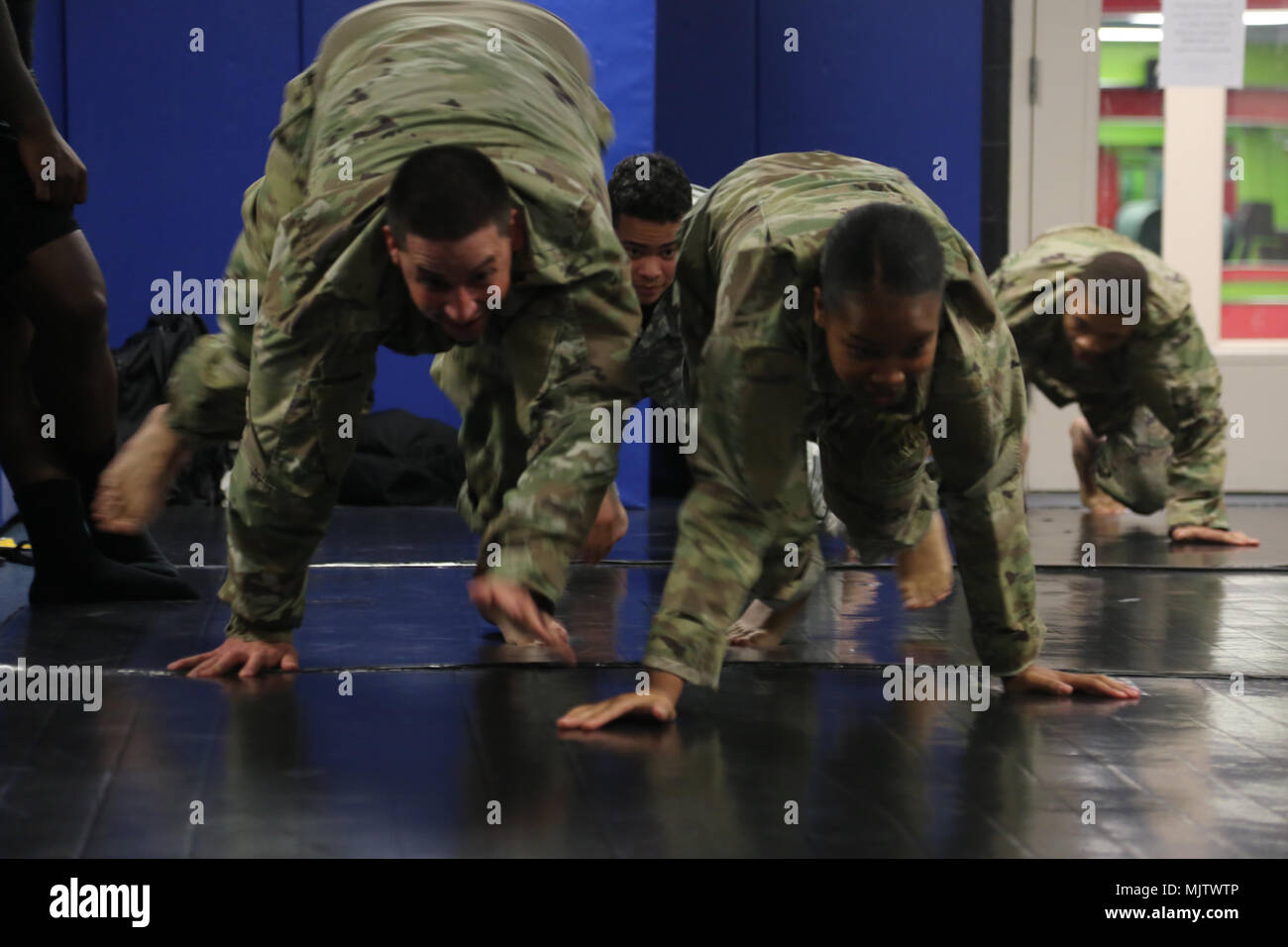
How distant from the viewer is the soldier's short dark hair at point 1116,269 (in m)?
4.20

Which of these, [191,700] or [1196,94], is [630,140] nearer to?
[1196,94]

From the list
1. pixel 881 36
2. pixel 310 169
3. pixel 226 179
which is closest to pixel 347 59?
pixel 310 169

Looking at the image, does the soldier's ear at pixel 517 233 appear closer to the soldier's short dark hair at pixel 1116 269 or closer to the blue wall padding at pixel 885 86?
the soldier's short dark hair at pixel 1116 269

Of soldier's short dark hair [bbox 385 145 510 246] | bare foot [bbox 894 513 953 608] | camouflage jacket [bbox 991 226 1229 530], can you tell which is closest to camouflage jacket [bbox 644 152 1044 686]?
soldier's short dark hair [bbox 385 145 510 246]

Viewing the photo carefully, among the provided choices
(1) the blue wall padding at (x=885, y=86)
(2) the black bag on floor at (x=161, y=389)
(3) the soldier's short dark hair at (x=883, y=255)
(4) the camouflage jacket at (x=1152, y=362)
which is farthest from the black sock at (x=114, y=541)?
(1) the blue wall padding at (x=885, y=86)

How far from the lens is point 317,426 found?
2.34 metres

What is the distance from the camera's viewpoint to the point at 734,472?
7.11 ft

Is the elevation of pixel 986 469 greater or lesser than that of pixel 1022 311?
lesser

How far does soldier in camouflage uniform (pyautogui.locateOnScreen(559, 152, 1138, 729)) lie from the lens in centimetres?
202

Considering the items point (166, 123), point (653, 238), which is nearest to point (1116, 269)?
point (653, 238)

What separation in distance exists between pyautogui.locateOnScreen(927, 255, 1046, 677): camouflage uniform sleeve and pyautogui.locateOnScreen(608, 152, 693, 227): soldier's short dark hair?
47.2 inches

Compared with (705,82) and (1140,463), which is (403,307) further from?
(705,82)

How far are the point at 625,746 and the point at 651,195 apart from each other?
1.59m
